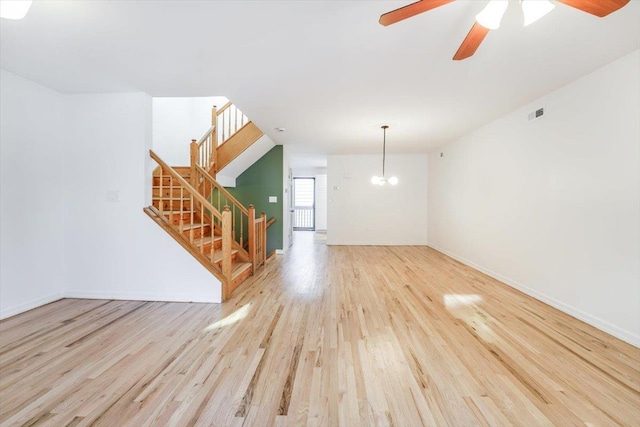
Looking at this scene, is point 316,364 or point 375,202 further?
point 375,202

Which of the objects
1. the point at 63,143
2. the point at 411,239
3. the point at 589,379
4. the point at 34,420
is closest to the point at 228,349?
the point at 34,420

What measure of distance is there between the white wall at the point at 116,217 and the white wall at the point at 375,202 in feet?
15.6

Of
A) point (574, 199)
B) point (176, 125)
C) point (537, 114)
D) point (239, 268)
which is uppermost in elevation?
point (176, 125)

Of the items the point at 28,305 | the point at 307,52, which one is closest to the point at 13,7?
the point at 307,52

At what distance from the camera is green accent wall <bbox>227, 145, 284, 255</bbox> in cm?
618

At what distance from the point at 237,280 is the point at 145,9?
2948 millimetres

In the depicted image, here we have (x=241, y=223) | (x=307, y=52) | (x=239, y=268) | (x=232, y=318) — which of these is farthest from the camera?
(x=241, y=223)

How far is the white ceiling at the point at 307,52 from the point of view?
1875 millimetres

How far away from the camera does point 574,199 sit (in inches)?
112

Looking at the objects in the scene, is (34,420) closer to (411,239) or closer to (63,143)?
(63,143)

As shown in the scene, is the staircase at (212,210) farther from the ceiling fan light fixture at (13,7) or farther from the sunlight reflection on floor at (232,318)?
the ceiling fan light fixture at (13,7)

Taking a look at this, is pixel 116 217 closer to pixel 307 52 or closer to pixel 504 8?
pixel 307 52

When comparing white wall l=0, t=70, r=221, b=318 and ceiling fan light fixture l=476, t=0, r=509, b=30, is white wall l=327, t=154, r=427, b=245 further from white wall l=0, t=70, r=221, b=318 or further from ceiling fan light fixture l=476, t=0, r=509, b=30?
ceiling fan light fixture l=476, t=0, r=509, b=30

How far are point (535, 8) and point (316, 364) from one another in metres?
2.44
